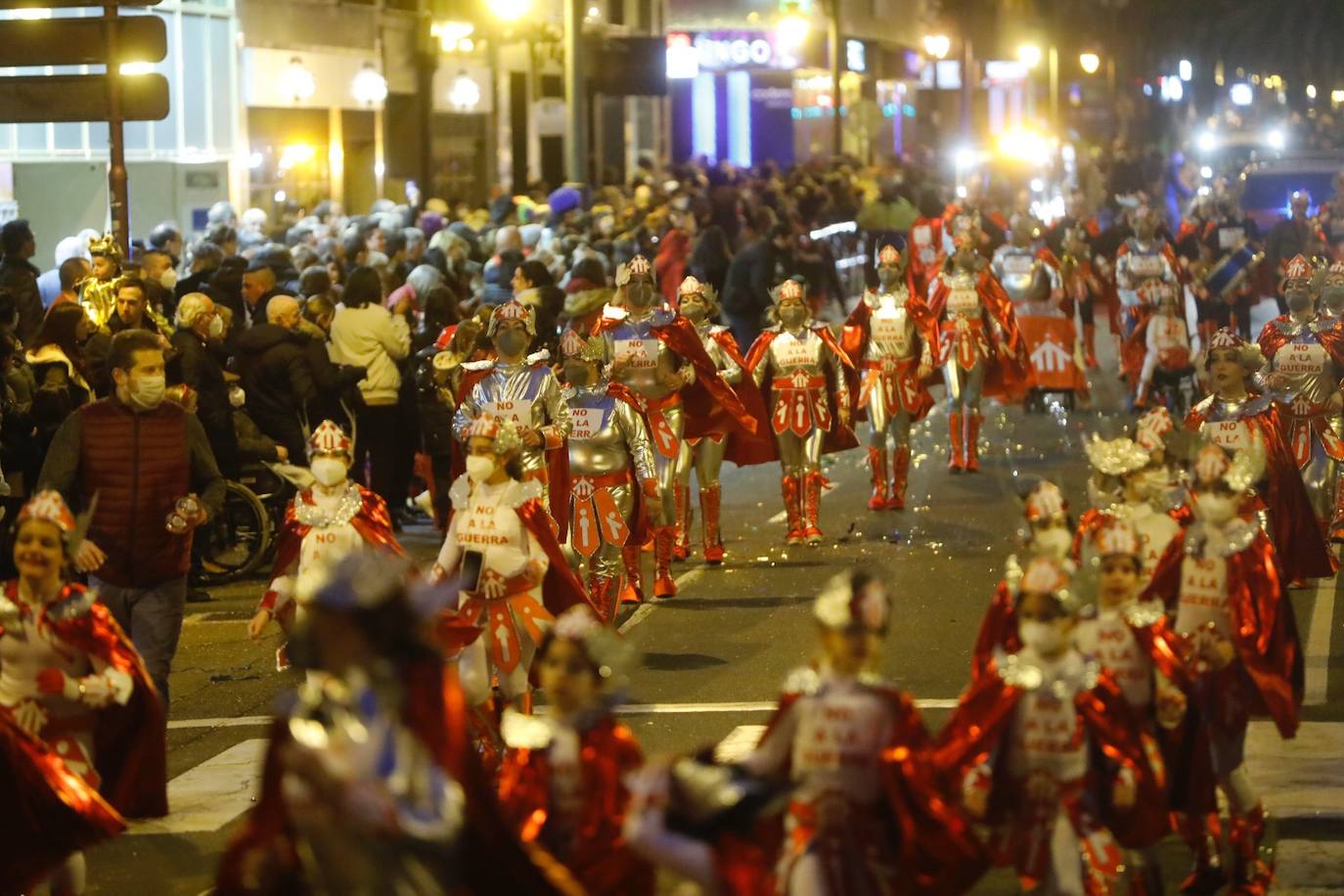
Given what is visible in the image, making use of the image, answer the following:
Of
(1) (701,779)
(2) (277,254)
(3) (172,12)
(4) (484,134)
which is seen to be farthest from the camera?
(4) (484,134)

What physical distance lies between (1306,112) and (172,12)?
68.8 metres

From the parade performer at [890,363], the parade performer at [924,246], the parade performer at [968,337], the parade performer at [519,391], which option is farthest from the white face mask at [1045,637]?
the parade performer at [924,246]

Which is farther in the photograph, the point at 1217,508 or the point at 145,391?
the point at 145,391

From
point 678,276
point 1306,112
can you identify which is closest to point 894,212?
point 678,276

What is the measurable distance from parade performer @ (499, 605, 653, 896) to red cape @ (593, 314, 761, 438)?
8.04 m

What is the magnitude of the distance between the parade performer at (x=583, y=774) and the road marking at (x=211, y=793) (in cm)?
288

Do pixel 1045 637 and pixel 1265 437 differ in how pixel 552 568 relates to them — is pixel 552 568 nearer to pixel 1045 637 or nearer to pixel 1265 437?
pixel 1045 637

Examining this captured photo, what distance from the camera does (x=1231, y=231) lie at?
25438 millimetres

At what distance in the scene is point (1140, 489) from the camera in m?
8.98

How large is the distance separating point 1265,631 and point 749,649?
16.1ft

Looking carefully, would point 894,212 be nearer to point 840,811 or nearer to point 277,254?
point 277,254

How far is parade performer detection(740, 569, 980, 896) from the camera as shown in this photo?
6.70 m

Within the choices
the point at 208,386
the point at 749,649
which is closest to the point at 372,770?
the point at 749,649

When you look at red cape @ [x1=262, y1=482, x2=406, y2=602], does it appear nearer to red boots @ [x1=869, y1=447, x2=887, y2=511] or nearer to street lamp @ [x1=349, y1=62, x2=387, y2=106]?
red boots @ [x1=869, y1=447, x2=887, y2=511]
